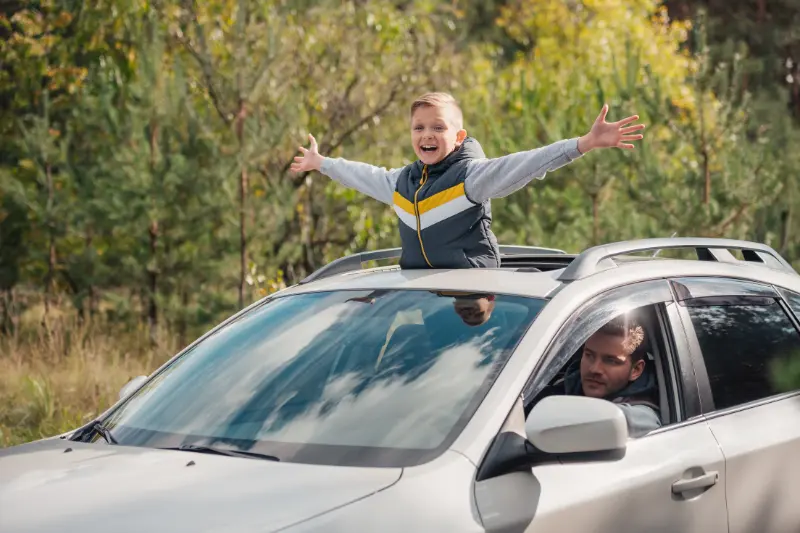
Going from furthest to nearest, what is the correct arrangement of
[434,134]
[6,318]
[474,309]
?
[6,318]
[434,134]
[474,309]

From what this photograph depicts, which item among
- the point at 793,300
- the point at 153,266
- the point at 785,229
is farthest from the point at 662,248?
the point at 153,266

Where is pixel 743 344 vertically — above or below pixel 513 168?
below

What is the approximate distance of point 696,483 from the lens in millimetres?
3857

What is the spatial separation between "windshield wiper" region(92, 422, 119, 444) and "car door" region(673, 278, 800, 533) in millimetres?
1952

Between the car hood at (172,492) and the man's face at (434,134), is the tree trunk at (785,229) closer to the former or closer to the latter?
the man's face at (434,134)

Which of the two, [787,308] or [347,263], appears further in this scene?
[347,263]

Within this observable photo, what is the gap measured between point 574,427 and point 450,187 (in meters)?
2.06

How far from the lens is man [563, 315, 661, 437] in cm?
411

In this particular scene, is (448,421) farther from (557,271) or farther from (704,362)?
(704,362)

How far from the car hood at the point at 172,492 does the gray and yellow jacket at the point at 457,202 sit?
1.92 meters

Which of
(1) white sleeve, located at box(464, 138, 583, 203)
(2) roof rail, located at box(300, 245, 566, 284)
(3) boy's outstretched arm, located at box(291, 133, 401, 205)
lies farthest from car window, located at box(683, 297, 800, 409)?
(3) boy's outstretched arm, located at box(291, 133, 401, 205)

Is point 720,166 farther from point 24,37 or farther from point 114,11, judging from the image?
point 24,37

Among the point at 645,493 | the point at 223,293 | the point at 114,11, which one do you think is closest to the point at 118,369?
the point at 223,293

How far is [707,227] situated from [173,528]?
38.9ft
